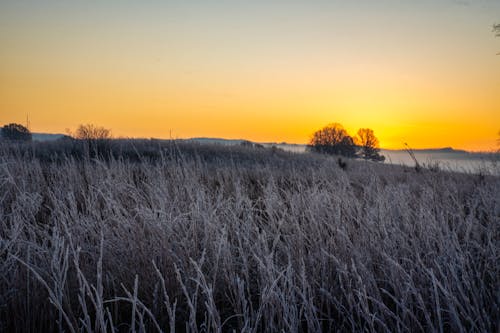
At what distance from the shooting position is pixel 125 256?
2.86 m

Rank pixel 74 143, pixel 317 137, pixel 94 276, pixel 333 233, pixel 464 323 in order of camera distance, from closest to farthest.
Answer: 1. pixel 464 323
2. pixel 94 276
3. pixel 333 233
4. pixel 74 143
5. pixel 317 137

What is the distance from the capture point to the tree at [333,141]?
142 ft

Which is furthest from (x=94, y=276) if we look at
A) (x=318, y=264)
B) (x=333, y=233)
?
(x=333, y=233)

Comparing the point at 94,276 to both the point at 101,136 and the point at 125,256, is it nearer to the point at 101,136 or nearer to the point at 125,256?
the point at 125,256

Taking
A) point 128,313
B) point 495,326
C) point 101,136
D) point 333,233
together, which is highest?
point 101,136

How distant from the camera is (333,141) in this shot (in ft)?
145

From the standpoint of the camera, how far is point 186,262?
2777 millimetres

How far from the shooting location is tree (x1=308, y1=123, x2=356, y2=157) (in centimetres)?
4325

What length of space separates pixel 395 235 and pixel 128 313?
224 cm

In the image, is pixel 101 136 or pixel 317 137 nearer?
pixel 101 136

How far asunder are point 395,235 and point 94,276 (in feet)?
8.19

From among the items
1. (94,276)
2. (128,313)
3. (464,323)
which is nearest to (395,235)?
(464,323)

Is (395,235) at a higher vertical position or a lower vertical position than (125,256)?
higher

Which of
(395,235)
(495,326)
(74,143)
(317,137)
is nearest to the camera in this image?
(495,326)
